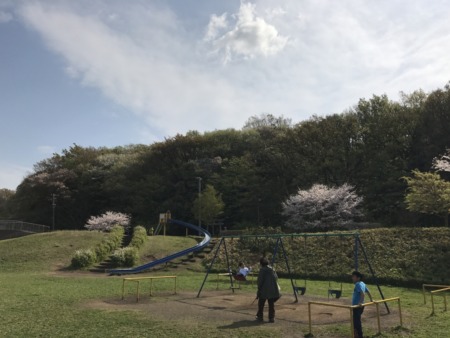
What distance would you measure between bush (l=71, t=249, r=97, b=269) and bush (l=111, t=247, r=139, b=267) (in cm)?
130

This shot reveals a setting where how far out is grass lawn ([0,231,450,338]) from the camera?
9234 mm

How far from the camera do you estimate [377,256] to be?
21.8 metres

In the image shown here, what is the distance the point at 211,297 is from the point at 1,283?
10.3m

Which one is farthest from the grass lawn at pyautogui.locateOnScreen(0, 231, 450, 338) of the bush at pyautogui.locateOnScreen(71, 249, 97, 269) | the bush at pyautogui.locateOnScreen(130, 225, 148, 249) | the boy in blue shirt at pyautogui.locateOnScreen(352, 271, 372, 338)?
the bush at pyautogui.locateOnScreen(130, 225, 148, 249)

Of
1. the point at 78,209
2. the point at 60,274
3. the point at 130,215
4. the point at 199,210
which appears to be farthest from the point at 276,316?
the point at 78,209

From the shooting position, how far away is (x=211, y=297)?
592 inches

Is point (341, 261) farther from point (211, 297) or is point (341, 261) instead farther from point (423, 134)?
point (423, 134)

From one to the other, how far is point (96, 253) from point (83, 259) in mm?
1314

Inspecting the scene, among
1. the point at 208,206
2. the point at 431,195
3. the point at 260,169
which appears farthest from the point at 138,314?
the point at 260,169

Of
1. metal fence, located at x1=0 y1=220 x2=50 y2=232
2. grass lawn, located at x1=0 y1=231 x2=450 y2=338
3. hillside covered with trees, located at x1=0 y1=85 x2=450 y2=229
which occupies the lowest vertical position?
grass lawn, located at x1=0 y1=231 x2=450 y2=338

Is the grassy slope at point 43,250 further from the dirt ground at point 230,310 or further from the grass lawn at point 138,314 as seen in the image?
the dirt ground at point 230,310

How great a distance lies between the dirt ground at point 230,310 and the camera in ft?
34.6

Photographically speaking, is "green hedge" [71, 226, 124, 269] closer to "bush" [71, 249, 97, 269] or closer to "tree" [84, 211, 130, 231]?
"bush" [71, 249, 97, 269]

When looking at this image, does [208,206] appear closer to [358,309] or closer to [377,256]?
[377,256]
